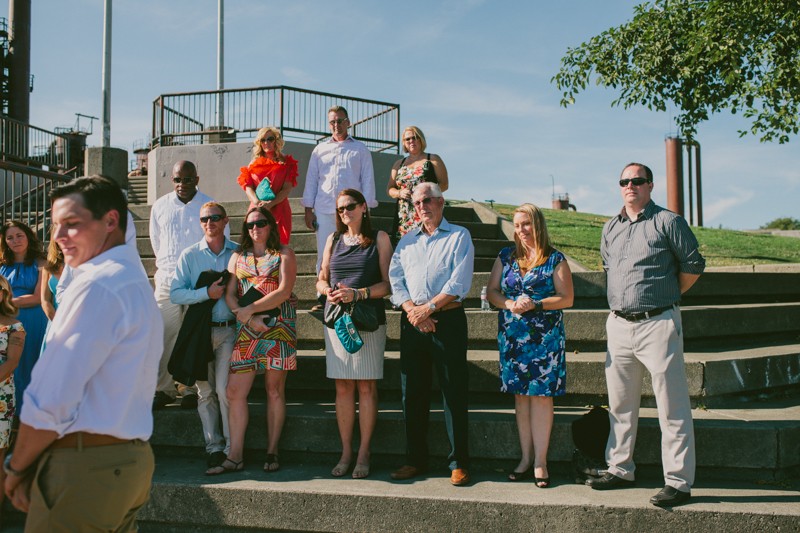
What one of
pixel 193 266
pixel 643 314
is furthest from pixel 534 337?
pixel 193 266

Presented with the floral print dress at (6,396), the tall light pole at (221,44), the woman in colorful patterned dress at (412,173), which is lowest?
the floral print dress at (6,396)

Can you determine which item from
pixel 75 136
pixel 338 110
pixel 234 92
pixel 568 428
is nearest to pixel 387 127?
pixel 234 92

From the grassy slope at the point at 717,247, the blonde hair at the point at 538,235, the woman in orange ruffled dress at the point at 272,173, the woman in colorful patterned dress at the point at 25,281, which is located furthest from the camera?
the grassy slope at the point at 717,247

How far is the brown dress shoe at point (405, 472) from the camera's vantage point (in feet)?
15.1

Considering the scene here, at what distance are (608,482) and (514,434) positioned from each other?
2.38 feet

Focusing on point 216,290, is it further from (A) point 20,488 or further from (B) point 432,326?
(A) point 20,488

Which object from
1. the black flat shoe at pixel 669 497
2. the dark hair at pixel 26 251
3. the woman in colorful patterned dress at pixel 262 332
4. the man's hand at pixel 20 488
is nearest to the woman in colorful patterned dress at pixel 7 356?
the dark hair at pixel 26 251

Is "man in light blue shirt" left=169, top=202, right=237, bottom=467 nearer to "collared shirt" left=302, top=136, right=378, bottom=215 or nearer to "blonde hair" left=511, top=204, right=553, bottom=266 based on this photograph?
"collared shirt" left=302, top=136, right=378, bottom=215

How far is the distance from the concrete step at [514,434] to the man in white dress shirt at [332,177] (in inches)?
78.6

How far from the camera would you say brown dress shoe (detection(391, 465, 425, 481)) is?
15.1 ft

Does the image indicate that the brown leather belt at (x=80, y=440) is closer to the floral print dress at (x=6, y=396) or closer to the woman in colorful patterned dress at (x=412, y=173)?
the floral print dress at (x=6, y=396)

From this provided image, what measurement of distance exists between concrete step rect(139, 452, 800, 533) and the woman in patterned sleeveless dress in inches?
14.1

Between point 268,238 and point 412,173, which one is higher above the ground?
point 412,173

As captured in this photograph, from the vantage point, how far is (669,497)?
402 cm
